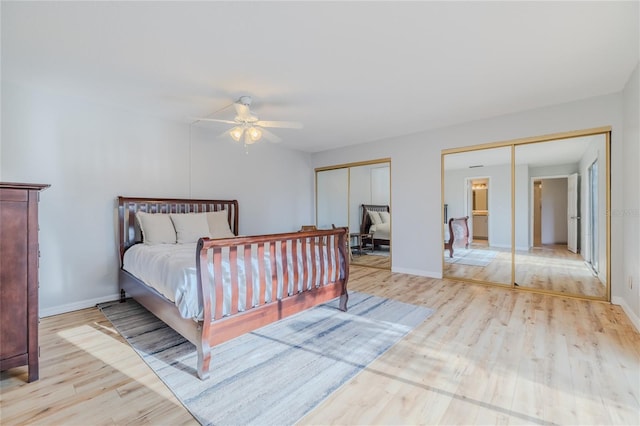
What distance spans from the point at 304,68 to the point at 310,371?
2.53 metres

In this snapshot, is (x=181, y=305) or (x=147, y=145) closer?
(x=181, y=305)

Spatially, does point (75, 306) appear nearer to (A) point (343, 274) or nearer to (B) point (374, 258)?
(A) point (343, 274)

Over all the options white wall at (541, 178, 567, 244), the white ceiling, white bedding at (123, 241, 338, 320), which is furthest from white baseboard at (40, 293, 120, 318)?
white wall at (541, 178, 567, 244)

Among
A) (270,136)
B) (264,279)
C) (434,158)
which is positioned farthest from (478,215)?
(264,279)

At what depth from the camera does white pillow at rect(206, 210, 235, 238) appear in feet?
12.8

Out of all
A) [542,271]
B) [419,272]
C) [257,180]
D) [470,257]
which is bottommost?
[419,272]

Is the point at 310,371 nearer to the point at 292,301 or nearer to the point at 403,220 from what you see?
the point at 292,301

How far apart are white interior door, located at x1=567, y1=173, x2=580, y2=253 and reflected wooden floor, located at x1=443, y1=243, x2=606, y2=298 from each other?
183 mm

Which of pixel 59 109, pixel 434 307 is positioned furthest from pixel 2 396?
pixel 434 307

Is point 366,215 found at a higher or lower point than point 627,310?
higher

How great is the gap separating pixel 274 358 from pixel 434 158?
3812 mm

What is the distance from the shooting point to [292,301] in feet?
8.29

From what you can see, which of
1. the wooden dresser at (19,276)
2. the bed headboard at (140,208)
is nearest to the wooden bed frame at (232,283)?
the bed headboard at (140,208)

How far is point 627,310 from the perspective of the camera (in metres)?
2.88
